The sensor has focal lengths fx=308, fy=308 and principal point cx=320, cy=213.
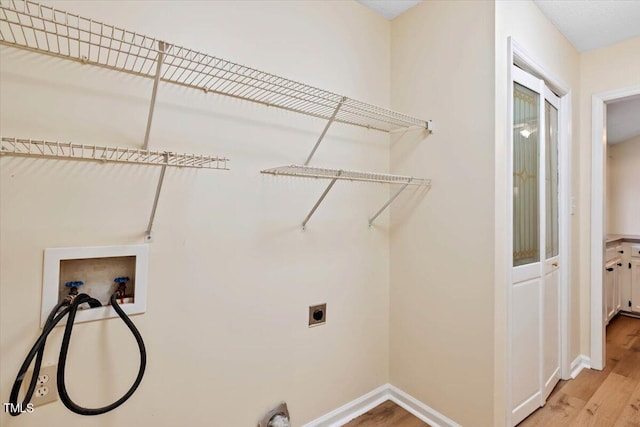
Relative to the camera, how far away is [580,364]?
242 cm

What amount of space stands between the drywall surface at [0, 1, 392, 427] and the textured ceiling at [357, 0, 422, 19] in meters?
0.05

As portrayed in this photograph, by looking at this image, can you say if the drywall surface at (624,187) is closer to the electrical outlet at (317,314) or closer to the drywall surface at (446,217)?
the drywall surface at (446,217)

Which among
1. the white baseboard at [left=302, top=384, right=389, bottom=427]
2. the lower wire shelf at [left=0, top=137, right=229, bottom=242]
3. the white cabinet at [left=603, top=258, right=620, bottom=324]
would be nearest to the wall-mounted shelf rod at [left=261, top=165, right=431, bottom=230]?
the lower wire shelf at [left=0, top=137, right=229, bottom=242]

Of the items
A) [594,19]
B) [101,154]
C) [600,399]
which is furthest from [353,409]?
[594,19]

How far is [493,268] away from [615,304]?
2.96 m

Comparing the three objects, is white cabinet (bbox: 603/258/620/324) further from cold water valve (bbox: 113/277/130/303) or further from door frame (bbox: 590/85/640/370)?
cold water valve (bbox: 113/277/130/303)

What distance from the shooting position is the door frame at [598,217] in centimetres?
237

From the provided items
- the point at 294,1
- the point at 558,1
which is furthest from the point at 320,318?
the point at 558,1

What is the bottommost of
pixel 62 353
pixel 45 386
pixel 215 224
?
pixel 45 386

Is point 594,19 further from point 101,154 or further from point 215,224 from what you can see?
point 101,154

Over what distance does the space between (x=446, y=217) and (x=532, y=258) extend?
24.3 inches

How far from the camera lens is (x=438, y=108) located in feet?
5.86

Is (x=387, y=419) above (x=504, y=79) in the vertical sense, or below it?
below

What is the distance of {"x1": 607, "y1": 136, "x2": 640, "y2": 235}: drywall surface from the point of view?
12.7ft
